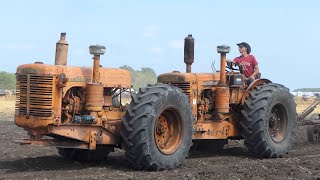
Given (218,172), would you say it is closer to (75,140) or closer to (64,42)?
(75,140)

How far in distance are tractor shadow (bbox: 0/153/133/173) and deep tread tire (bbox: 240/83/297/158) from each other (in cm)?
243

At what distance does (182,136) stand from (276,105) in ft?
9.26

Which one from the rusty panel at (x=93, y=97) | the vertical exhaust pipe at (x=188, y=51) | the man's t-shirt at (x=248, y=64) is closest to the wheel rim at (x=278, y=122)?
the man's t-shirt at (x=248, y=64)

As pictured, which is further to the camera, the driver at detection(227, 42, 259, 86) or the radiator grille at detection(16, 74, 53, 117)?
the driver at detection(227, 42, 259, 86)

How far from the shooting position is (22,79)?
8680 mm

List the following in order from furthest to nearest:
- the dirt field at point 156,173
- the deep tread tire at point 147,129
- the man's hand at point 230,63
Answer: the man's hand at point 230,63
the deep tread tire at point 147,129
the dirt field at point 156,173

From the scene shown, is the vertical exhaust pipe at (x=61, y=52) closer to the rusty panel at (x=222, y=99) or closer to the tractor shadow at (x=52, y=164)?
the tractor shadow at (x=52, y=164)

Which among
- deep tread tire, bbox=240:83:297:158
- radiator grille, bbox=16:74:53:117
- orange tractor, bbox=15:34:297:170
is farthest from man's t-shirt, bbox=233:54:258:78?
radiator grille, bbox=16:74:53:117

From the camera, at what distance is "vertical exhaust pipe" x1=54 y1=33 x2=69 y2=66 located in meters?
9.21

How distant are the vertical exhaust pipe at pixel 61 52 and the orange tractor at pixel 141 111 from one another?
0.02 meters

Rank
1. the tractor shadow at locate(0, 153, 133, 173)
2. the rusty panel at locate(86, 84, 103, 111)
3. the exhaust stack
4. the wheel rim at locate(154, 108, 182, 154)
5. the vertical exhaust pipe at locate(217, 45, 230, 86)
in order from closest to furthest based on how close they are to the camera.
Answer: the exhaust stack < the rusty panel at locate(86, 84, 103, 111) < the tractor shadow at locate(0, 153, 133, 173) < the wheel rim at locate(154, 108, 182, 154) < the vertical exhaust pipe at locate(217, 45, 230, 86)

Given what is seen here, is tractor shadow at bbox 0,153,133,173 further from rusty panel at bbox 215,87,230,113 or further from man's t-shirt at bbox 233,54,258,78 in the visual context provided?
man's t-shirt at bbox 233,54,258,78

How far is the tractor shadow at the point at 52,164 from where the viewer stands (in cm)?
895

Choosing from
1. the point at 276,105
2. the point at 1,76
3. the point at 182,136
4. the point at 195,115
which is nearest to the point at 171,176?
the point at 182,136
